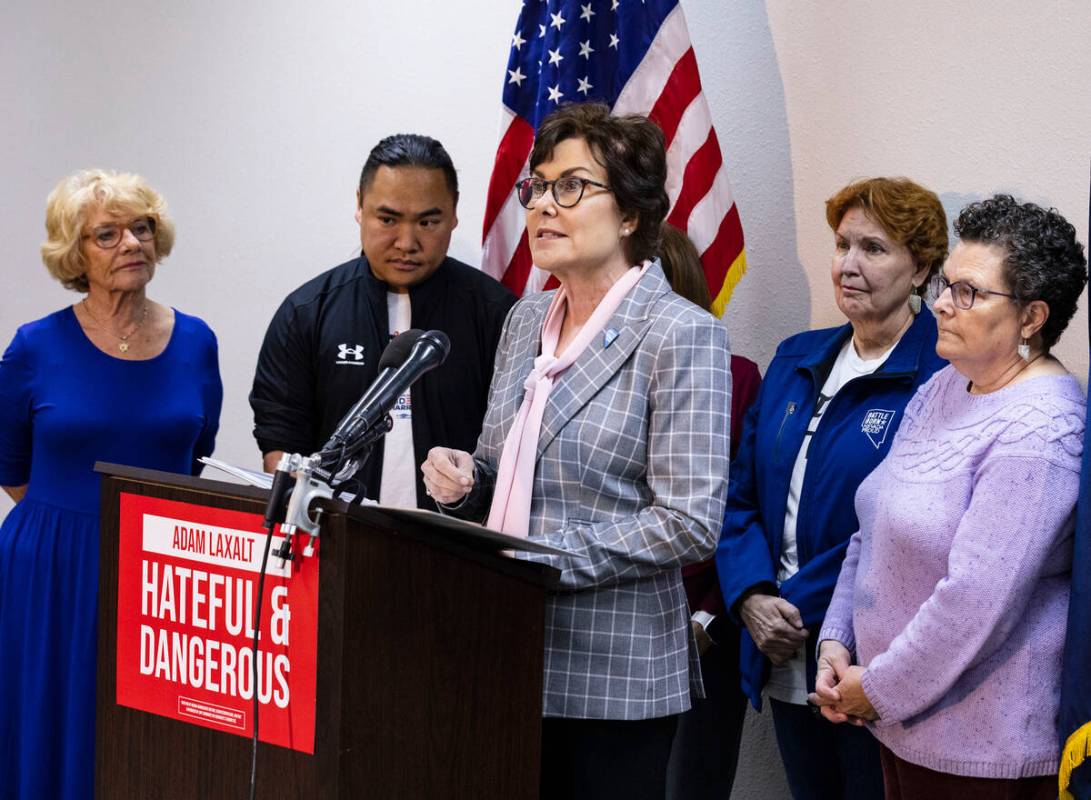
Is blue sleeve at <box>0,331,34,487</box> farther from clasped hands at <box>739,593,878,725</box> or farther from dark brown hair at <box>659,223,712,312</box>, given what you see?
clasped hands at <box>739,593,878,725</box>

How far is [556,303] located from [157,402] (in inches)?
52.2

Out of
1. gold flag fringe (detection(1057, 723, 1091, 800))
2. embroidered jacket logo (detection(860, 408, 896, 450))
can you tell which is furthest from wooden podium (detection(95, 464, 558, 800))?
embroidered jacket logo (detection(860, 408, 896, 450))

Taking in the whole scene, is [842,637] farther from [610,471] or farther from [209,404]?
[209,404]

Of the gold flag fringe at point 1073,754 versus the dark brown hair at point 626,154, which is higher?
the dark brown hair at point 626,154

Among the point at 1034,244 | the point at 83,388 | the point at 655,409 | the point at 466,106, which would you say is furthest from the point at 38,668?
the point at 1034,244

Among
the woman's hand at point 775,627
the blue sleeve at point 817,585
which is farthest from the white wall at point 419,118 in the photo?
the woman's hand at point 775,627

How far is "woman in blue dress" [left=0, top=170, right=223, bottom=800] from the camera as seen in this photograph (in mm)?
2936

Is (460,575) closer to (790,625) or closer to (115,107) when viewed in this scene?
(790,625)

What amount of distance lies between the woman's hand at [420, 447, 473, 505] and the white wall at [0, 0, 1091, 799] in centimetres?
141

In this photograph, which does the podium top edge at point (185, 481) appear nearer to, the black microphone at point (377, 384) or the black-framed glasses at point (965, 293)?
the black microphone at point (377, 384)

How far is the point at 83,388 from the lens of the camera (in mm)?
3016

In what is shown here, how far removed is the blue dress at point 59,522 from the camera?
292 centimetres

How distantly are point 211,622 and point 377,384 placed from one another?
0.41 m

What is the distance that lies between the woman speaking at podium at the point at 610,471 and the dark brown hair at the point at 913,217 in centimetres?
75
